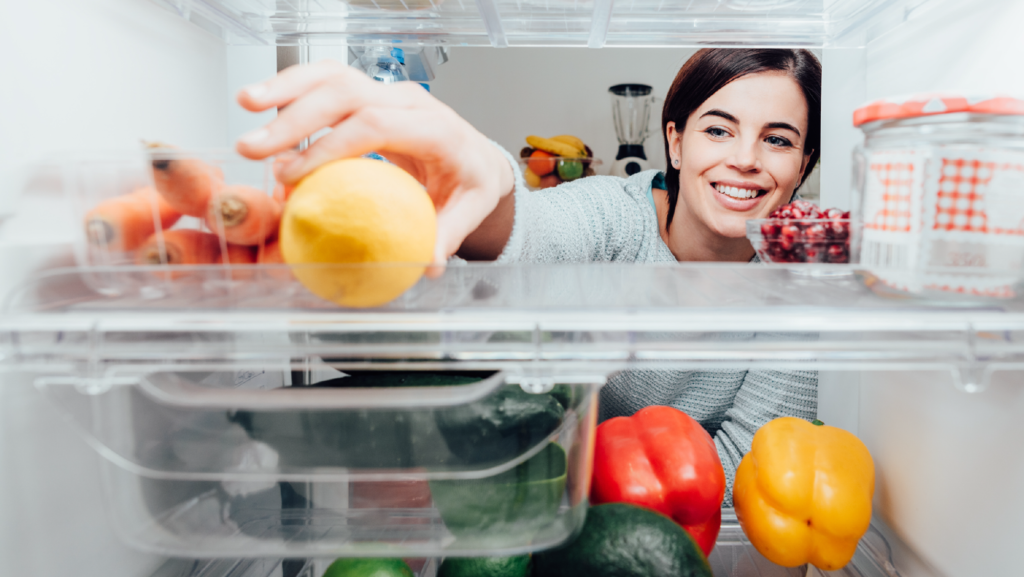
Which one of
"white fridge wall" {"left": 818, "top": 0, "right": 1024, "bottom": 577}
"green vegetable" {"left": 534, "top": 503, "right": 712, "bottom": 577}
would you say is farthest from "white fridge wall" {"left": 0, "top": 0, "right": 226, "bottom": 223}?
"white fridge wall" {"left": 818, "top": 0, "right": 1024, "bottom": 577}

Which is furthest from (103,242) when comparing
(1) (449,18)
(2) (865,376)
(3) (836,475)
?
(2) (865,376)

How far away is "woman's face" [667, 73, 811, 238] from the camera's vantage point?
1.02 metres

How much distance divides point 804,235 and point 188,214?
51cm

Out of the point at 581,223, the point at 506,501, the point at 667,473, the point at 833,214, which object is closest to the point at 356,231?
the point at 506,501

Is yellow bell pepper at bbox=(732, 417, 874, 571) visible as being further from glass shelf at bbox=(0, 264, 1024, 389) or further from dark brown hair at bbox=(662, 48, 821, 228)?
dark brown hair at bbox=(662, 48, 821, 228)

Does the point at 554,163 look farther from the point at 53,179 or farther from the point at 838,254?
the point at 53,179

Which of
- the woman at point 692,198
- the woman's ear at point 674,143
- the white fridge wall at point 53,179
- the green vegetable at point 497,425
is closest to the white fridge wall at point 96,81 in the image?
the white fridge wall at point 53,179

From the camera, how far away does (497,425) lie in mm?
396

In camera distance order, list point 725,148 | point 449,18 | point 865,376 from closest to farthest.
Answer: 1. point 865,376
2. point 449,18
3. point 725,148

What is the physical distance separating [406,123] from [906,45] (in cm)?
52

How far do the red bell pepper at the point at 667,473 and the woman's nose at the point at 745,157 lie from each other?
640 millimetres

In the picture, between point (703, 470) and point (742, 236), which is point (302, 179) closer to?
point (703, 470)

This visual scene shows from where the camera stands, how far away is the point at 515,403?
40 cm

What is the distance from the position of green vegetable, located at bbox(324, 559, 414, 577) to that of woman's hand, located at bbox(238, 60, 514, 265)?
0.25 metres
